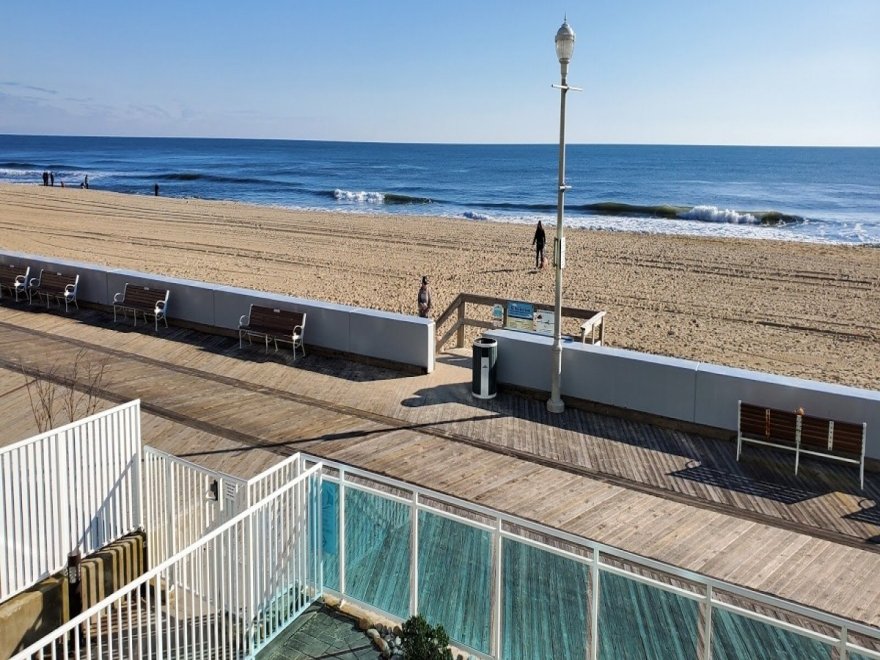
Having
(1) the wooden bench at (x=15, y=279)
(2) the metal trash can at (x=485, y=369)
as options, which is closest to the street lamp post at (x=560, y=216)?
(2) the metal trash can at (x=485, y=369)

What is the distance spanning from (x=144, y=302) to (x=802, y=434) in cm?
1136

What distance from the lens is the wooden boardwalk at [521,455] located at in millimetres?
7309

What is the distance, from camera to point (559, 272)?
35.2 feet

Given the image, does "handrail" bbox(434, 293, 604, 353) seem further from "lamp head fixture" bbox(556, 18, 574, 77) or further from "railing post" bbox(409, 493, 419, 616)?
"railing post" bbox(409, 493, 419, 616)

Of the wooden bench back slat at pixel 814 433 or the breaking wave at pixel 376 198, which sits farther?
the breaking wave at pixel 376 198

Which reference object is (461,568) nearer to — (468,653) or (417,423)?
(468,653)

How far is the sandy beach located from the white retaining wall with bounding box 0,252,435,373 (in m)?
5.18

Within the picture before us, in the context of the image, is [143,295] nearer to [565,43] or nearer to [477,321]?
[477,321]

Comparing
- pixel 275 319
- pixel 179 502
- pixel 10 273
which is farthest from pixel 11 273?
pixel 179 502

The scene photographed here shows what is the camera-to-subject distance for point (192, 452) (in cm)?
940

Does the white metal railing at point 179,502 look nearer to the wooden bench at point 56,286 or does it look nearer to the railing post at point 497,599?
the railing post at point 497,599

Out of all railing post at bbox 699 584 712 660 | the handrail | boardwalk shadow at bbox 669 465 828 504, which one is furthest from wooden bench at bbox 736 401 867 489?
railing post at bbox 699 584 712 660

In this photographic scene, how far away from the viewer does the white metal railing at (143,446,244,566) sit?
6.37m

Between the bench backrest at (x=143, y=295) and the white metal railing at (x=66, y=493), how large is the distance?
27.5ft
